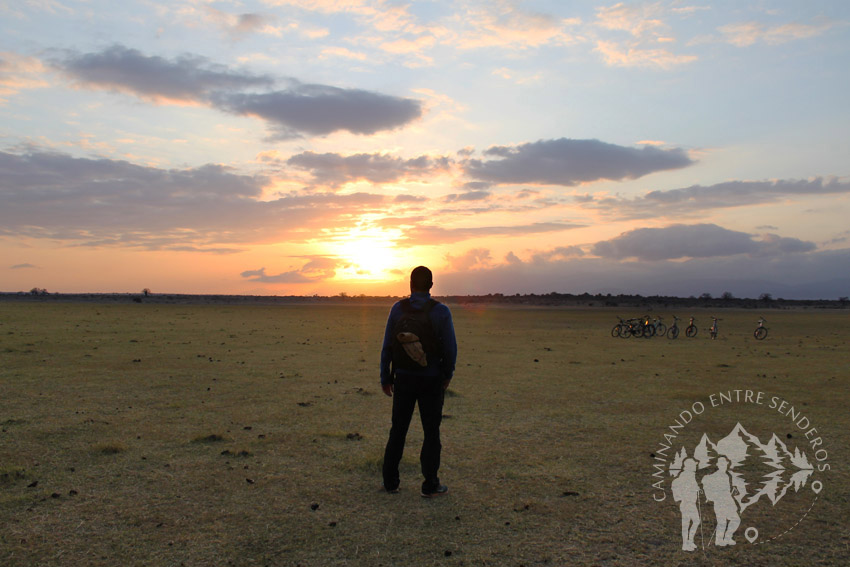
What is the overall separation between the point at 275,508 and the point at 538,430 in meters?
5.70

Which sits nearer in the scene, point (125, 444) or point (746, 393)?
point (125, 444)

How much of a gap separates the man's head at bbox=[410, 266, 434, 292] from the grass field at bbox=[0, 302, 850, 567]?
2.77 meters

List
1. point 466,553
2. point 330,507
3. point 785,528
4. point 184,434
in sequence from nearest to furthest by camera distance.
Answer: point 466,553, point 785,528, point 330,507, point 184,434

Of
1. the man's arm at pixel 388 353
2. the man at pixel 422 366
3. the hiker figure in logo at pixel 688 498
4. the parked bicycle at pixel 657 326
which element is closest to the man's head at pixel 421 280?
the man at pixel 422 366

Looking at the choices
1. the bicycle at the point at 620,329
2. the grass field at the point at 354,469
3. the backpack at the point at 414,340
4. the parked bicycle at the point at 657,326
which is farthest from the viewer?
the bicycle at the point at 620,329

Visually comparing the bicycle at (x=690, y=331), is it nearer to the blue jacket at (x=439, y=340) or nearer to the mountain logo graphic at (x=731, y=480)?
the mountain logo graphic at (x=731, y=480)

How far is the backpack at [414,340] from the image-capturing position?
7000mm

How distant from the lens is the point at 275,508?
6.96m

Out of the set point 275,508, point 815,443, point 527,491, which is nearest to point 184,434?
point 275,508

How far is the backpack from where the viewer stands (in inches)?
276

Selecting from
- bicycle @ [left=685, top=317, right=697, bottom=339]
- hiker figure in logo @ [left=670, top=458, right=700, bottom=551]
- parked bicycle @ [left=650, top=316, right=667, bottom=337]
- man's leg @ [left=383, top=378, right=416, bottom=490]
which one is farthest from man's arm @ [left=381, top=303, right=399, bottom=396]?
bicycle @ [left=685, top=317, right=697, bottom=339]

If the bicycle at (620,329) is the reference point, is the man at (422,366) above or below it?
above

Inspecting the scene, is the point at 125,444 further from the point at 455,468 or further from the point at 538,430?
the point at 538,430

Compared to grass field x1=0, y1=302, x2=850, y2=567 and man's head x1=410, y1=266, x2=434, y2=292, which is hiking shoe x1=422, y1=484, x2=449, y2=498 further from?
man's head x1=410, y1=266, x2=434, y2=292
